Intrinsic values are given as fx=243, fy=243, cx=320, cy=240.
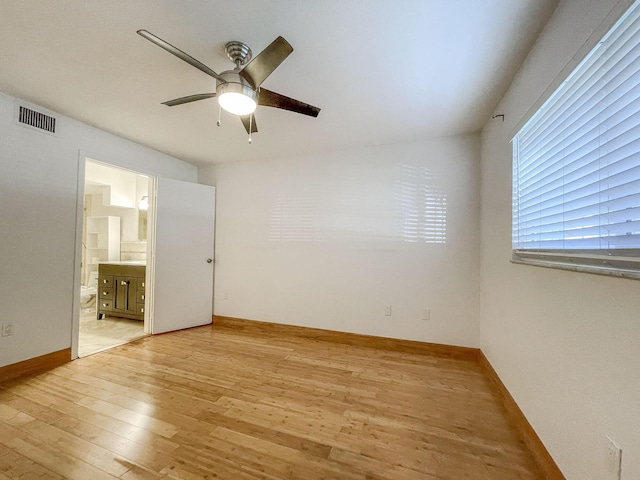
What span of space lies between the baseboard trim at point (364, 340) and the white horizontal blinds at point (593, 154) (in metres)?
1.66

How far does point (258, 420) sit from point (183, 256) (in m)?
2.58

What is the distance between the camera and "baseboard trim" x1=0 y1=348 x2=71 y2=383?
2076 mm

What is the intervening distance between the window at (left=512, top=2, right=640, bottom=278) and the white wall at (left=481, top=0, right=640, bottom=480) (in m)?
0.10

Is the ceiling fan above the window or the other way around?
above

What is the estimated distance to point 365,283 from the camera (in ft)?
9.95

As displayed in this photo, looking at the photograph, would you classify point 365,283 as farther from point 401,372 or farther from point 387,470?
point 387,470

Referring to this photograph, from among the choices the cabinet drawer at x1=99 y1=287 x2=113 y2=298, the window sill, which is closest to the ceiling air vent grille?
the cabinet drawer at x1=99 y1=287 x2=113 y2=298

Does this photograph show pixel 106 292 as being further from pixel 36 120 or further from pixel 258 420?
pixel 258 420

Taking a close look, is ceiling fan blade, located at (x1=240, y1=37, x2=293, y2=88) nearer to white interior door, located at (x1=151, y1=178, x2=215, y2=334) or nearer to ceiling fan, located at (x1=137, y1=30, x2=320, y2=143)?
ceiling fan, located at (x1=137, y1=30, x2=320, y2=143)

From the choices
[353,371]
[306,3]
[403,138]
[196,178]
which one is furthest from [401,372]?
[196,178]

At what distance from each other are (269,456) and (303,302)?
199 cm

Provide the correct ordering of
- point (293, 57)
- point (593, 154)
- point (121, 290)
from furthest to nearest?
point (121, 290) → point (293, 57) → point (593, 154)

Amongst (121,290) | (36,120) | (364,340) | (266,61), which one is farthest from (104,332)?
(266,61)

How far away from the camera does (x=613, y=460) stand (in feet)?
2.86
